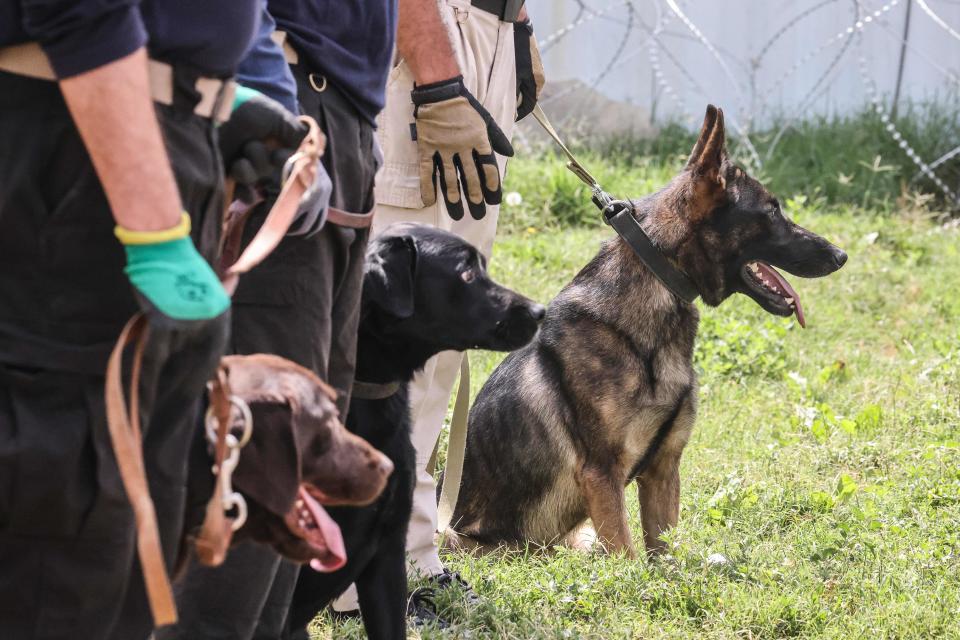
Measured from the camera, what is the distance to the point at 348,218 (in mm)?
2193

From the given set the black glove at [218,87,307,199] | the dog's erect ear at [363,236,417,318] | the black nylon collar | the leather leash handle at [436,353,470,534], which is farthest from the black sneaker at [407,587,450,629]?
the black glove at [218,87,307,199]

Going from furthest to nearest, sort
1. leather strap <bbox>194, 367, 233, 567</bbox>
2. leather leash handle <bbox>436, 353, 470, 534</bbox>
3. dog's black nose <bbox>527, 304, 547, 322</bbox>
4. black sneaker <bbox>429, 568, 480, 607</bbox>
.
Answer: leather leash handle <bbox>436, 353, 470, 534</bbox>, black sneaker <bbox>429, 568, 480, 607</bbox>, dog's black nose <bbox>527, 304, 547, 322</bbox>, leather strap <bbox>194, 367, 233, 567</bbox>

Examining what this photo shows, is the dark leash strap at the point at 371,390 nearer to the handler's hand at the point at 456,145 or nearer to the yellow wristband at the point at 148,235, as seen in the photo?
the handler's hand at the point at 456,145

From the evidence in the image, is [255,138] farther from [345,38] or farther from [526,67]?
[526,67]

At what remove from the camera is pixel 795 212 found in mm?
7531

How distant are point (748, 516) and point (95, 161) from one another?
297 cm

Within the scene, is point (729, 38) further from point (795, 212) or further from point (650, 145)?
point (795, 212)

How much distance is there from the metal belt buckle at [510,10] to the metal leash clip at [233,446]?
6.54 ft

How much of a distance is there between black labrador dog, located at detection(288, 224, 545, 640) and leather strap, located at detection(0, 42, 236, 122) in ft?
3.92

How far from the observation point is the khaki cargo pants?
319cm

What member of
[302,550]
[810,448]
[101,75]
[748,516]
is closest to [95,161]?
[101,75]

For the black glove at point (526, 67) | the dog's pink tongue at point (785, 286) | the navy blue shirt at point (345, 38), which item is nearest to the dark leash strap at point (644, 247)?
the black glove at point (526, 67)

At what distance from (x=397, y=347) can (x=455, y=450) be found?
88 centimetres

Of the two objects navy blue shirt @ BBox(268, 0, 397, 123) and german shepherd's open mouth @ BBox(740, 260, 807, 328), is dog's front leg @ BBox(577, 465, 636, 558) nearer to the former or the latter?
german shepherd's open mouth @ BBox(740, 260, 807, 328)
